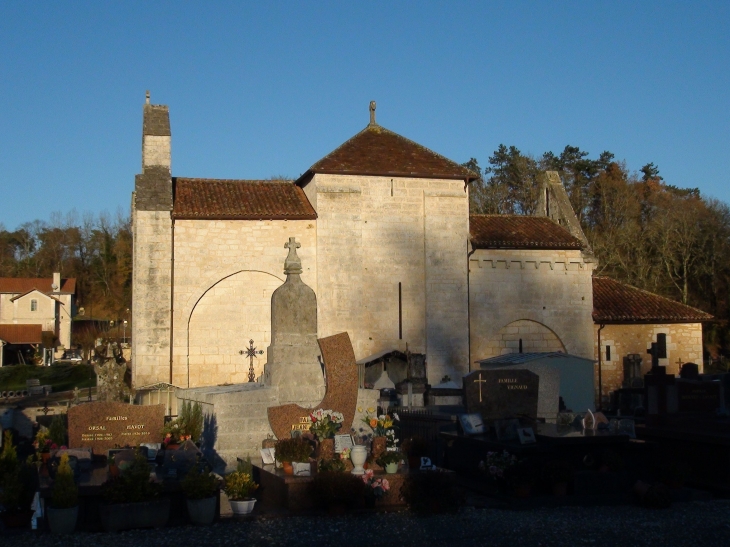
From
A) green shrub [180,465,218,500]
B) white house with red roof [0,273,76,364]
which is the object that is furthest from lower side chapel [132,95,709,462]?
white house with red roof [0,273,76,364]

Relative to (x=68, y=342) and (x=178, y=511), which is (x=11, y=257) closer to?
(x=68, y=342)

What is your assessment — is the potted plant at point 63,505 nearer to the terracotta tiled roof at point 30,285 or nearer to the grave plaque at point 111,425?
the grave plaque at point 111,425

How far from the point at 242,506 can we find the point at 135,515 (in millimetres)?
1215

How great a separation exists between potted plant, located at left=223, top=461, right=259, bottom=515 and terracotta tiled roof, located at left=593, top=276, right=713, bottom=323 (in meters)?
21.4

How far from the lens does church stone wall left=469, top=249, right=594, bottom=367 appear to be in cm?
2780

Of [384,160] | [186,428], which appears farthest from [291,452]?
[384,160]

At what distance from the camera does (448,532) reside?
916 cm

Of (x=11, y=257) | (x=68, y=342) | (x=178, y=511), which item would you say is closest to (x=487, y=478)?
(x=178, y=511)

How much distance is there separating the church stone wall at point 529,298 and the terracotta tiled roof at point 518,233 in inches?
10.3

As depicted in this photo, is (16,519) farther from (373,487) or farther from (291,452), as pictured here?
(373,487)

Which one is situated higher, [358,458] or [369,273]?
[369,273]

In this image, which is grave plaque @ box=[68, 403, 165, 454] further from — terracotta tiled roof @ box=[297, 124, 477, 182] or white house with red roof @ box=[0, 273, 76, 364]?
white house with red roof @ box=[0, 273, 76, 364]

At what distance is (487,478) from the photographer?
12016 mm

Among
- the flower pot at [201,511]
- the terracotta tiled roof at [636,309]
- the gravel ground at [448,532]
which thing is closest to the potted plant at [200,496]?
the flower pot at [201,511]
